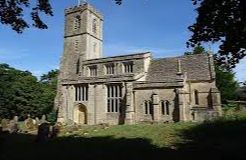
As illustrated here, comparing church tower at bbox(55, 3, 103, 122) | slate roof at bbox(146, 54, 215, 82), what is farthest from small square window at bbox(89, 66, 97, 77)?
slate roof at bbox(146, 54, 215, 82)

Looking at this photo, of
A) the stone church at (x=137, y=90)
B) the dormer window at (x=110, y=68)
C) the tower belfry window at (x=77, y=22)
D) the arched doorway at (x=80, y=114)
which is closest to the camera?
the stone church at (x=137, y=90)

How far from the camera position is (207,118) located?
32.5m

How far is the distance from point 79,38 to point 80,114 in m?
13.0

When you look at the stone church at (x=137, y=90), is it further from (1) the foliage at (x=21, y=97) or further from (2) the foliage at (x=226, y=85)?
(2) the foliage at (x=226, y=85)

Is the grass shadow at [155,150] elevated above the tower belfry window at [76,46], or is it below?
below

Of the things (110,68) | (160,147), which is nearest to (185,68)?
(110,68)

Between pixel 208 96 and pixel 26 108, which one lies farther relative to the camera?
pixel 26 108

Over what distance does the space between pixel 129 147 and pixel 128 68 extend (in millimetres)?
23999

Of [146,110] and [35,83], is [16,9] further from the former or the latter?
[35,83]

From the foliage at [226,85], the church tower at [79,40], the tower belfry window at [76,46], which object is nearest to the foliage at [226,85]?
the foliage at [226,85]

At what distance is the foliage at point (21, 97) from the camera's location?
4625cm

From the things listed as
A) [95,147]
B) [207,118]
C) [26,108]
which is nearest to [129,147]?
[95,147]

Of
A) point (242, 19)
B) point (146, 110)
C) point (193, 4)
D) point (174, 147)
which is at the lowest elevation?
point (174, 147)

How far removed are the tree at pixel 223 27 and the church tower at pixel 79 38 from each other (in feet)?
109
